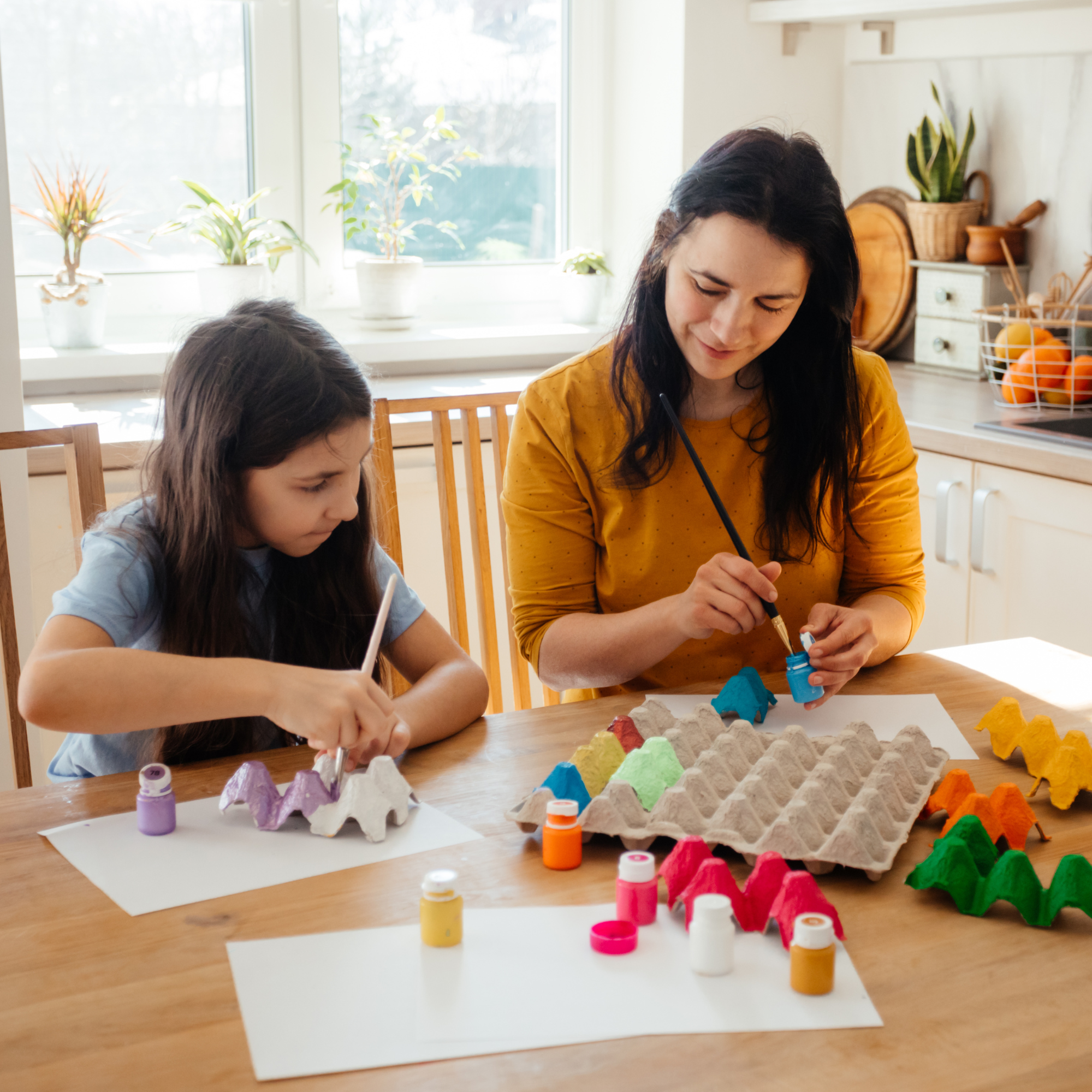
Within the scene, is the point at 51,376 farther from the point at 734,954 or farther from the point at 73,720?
the point at 734,954

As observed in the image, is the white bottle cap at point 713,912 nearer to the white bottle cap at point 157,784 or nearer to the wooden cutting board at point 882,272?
the white bottle cap at point 157,784

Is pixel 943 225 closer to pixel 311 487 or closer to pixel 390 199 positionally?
pixel 390 199

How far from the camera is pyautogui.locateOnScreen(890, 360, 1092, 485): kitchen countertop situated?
201 centimetres

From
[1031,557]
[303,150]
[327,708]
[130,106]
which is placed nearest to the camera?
[327,708]

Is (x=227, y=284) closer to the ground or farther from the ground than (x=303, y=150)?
closer to the ground

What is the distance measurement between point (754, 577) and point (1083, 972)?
1.63ft

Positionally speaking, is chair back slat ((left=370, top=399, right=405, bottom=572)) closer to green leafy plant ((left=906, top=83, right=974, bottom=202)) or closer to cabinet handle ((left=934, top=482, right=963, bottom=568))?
cabinet handle ((left=934, top=482, right=963, bottom=568))

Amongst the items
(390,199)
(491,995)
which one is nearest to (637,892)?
(491,995)

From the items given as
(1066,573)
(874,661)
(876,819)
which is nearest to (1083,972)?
(876,819)

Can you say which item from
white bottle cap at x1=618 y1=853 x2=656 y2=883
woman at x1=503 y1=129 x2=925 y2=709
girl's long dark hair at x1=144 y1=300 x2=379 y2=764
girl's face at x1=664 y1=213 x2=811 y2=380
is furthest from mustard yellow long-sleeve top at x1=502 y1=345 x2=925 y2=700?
white bottle cap at x1=618 y1=853 x2=656 y2=883

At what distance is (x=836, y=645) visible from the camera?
1.20 metres

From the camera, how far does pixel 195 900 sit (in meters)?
0.83

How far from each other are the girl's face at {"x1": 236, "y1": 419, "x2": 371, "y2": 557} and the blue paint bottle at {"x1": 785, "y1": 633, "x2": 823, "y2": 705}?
44cm

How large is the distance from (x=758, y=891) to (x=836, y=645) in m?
0.45
